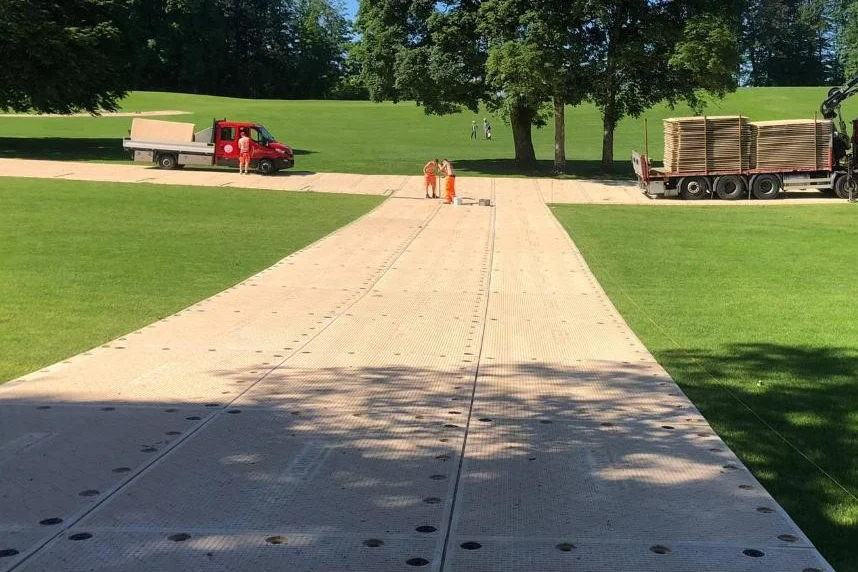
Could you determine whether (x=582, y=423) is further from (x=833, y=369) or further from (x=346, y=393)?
(x=833, y=369)

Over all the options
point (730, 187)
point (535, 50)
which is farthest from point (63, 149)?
point (730, 187)

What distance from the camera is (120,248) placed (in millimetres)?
17406

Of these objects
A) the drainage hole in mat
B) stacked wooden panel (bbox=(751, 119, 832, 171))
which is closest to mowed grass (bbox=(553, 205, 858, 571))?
the drainage hole in mat

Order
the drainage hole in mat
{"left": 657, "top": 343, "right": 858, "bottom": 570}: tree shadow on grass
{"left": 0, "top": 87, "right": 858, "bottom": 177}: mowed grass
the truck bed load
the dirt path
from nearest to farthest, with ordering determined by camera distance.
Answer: the dirt path → the drainage hole in mat → {"left": 657, "top": 343, "right": 858, "bottom": 570}: tree shadow on grass → the truck bed load → {"left": 0, "top": 87, "right": 858, "bottom": 177}: mowed grass

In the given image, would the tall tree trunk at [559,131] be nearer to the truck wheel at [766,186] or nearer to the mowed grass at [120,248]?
the truck wheel at [766,186]

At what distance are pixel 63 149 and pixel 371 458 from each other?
→ 4390 centimetres

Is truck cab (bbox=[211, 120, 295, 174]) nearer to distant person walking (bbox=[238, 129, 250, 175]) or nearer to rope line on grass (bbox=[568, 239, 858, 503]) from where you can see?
distant person walking (bbox=[238, 129, 250, 175])

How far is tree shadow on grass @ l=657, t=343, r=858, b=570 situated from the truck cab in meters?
30.0

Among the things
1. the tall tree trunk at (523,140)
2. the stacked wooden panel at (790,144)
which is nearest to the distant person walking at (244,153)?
the tall tree trunk at (523,140)

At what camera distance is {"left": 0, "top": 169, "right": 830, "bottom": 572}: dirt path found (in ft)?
14.3

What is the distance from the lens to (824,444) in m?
6.41

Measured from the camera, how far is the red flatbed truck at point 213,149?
3806 cm

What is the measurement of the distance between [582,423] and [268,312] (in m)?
6.02

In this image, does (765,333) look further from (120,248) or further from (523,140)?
(523,140)
